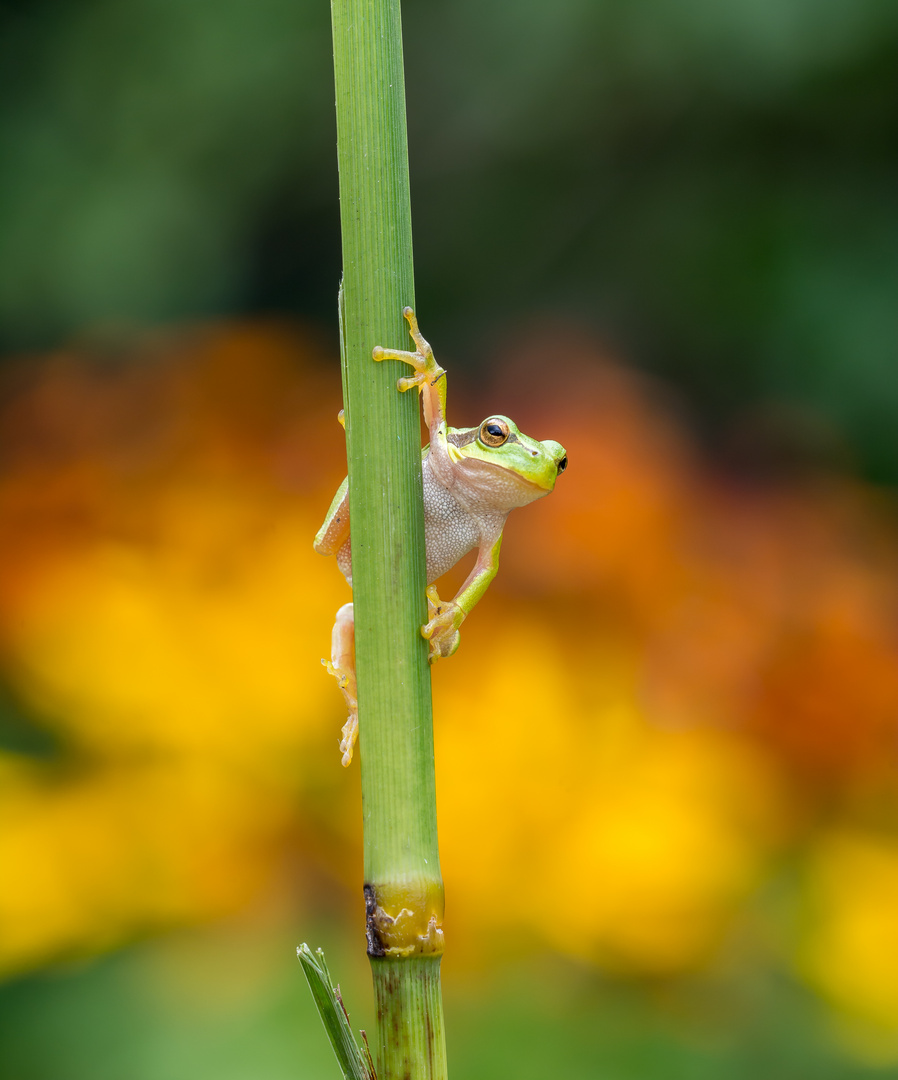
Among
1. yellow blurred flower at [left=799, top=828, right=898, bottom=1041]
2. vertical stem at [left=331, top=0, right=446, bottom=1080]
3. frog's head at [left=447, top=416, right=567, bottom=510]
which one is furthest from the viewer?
yellow blurred flower at [left=799, top=828, right=898, bottom=1041]

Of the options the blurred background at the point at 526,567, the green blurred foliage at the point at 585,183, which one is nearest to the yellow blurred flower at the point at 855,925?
the blurred background at the point at 526,567

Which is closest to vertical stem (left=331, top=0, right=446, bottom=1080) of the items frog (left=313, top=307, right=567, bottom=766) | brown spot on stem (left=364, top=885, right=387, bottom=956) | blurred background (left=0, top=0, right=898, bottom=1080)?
brown spot on stem (left=364, top=885, right=387, bottom=956)

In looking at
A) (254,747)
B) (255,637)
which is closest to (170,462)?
(255,637)

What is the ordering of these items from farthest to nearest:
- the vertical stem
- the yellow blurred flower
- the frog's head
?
1. the yellow blurred flower
2. the frog's head
3. the vertical stem

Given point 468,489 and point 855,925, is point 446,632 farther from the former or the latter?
point 855,925

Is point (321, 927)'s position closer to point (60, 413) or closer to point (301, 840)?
point (301, 840)

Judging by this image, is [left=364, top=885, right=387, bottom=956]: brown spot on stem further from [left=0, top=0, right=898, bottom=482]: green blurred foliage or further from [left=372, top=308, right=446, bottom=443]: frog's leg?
[left=0, top=0, right=898, bottom=482]: green blurred foliage

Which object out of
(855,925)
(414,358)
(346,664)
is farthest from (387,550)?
(855,925)
